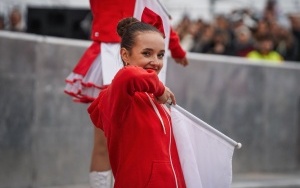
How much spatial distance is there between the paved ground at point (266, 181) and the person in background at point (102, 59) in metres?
3.76

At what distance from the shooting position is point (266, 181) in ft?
32.5

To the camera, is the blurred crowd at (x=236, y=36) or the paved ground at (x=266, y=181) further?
the blurred crowd at (x=236, y=36)

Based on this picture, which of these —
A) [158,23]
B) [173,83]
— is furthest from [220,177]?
[173,83]

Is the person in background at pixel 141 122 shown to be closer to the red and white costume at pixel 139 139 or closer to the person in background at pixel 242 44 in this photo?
the red and white costume at pixel 139 139

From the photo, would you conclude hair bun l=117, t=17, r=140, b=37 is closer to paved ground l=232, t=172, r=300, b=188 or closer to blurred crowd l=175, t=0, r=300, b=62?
paved ground l=232, t=172, r=300, b=188

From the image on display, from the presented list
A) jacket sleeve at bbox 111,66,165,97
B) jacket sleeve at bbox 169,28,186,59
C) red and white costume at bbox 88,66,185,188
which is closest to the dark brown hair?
red and white costume at bbox 88,66,185,188

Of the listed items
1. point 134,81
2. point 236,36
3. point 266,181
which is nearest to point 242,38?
point 236,36

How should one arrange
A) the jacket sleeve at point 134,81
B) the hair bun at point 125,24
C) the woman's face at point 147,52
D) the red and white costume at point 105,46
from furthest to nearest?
the red and white costume at point 105,46, the hair bun at point 125,24, the woman's face at point 147,52, the jacket sleeve at point 134,81

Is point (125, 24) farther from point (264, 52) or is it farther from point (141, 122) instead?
point (264, 52)

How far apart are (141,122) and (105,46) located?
1576mm

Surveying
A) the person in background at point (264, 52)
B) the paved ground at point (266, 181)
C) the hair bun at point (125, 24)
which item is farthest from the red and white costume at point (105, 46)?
the person in background at point (264, 52)

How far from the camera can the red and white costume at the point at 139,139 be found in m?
4.15

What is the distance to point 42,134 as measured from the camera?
7.88 meters

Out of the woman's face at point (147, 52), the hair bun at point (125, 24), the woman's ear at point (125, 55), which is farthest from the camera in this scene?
the hair bun at point (125, 24)
